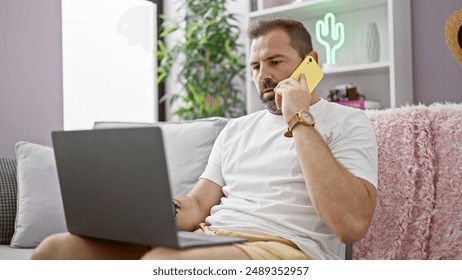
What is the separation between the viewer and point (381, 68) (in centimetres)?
306

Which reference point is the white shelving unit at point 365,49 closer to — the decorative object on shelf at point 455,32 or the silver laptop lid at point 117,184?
the decorative object on shelf at point 455,32

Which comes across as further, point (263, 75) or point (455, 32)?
point (455, 32)

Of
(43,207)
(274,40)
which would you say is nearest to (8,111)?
(43,207)

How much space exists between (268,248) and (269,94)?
0.49 meters

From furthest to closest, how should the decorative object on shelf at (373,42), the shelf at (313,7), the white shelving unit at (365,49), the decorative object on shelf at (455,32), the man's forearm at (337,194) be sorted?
the shelf at (313,7), the decorative object on shelf at (373,42), the white shelving unit at (365,49), the decorative object on shelf at (455,32), the man's forearm at (337,194)

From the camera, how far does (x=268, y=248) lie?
1.25m

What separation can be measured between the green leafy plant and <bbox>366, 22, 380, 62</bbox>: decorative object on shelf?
3.03ft

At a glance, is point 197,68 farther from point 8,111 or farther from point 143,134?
point 143,134

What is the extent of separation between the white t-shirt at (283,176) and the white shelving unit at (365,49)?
150 centimetres

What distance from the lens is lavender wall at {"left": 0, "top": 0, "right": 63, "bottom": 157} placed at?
3.01 meters

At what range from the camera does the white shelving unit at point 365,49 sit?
2.95 metres

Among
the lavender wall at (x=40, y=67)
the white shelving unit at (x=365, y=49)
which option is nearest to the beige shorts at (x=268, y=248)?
the white shelving unit at (x=365, y=49)

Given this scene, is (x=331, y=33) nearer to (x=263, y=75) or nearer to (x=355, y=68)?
(x=355, y=68)

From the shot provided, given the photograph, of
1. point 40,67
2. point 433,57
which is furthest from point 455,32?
point 40,67
